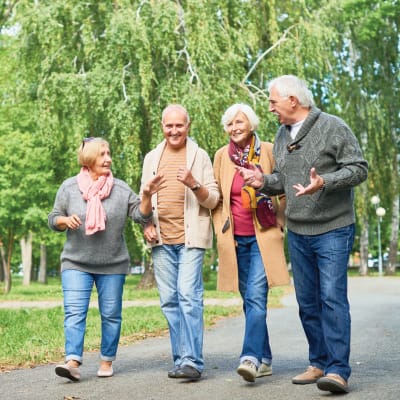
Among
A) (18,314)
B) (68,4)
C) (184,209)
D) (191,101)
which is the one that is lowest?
(18,314)

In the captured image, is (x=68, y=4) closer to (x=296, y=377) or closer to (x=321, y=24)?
(x=321, y=24)

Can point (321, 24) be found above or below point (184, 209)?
above

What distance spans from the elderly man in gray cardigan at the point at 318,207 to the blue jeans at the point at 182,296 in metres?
0.84

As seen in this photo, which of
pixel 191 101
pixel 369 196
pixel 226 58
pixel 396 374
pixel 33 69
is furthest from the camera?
pixel 369 196

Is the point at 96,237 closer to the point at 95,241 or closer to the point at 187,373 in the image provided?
the point at 95,241

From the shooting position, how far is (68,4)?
20344mm

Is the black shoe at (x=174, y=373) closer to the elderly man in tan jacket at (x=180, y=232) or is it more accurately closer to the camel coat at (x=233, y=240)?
the elderly man in tan jacket at (x=180, y=232)

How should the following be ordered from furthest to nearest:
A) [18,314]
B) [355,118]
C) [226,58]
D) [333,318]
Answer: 1. [355,118]
2. [226,58]
3. [18,314]
4. [333,318]

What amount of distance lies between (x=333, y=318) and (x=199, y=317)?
4.02 ft

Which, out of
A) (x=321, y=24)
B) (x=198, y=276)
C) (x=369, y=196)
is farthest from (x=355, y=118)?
Answer: (x=198, y=276)

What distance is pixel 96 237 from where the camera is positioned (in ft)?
22.8

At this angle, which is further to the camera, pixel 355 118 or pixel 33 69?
pixel 355 118

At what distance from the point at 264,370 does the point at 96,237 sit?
1.65 m

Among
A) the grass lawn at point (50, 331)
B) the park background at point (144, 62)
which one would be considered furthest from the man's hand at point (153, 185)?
the park background at point (144, 62)
